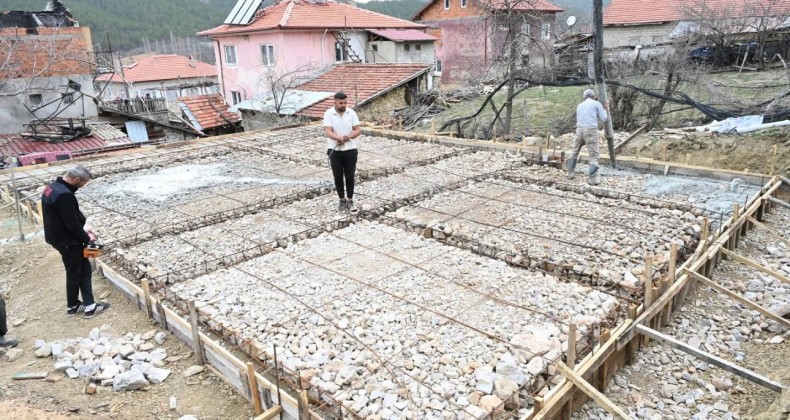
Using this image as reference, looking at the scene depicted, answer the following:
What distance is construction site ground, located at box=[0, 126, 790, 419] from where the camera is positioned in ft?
10.5

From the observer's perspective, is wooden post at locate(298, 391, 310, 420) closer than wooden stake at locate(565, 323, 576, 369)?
Yes

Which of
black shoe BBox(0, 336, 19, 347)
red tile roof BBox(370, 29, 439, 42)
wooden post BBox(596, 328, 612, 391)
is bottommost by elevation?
wooden post BBox(596, 328, 612, 391)

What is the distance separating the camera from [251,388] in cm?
303

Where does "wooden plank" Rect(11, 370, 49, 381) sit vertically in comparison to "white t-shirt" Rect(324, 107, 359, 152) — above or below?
below

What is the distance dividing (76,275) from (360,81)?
12.4 meters

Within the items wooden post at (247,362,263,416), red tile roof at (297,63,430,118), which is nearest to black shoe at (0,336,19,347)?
wooden post at (247,362,263,416)

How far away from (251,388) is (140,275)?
7.37 ft

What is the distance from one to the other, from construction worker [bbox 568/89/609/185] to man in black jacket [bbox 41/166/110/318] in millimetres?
5515

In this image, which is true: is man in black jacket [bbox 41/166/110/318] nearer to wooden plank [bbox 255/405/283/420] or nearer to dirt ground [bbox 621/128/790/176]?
wooden plank [bbox 255/405/283/420]

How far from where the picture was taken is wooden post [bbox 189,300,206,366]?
3.43m

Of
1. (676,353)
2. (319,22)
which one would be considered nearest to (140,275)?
(676,353)

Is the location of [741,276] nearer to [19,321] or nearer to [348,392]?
[348,392]

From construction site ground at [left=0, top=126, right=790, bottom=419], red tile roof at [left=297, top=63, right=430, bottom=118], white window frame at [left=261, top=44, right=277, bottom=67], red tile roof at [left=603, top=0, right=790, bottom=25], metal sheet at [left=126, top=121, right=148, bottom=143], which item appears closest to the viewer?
construction site ground at [left=0, top=126, right=790, bottom=419]

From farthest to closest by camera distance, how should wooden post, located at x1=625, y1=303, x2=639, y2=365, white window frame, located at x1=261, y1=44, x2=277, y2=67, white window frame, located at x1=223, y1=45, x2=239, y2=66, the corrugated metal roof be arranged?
white window frame, located at x1=223, y1=45, x2=239, y2=66 < white window frame, located at x1=261, y1=44, x2=277, y2=67 < the corrugated metal roof < wooden post, located at x1=625, y1=303, x2=639, y2=365
